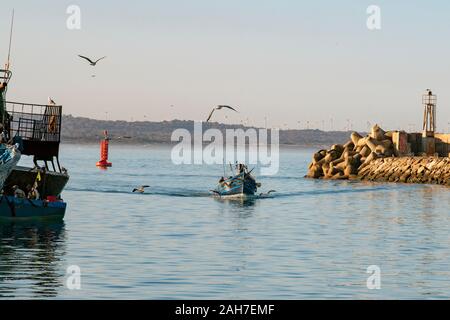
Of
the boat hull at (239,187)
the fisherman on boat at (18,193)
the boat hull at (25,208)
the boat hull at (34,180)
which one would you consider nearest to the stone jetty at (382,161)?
the boat hull at (239,187)

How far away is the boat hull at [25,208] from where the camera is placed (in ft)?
193

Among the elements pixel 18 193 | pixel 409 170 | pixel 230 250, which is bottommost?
pixel 230 250

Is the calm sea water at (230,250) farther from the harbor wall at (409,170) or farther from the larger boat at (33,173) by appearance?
the harbor wall at (409,170)

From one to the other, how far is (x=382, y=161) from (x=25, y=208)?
83238 millimetres

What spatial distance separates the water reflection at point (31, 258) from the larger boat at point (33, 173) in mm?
922

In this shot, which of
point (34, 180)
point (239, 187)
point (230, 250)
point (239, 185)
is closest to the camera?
point (230, 250)

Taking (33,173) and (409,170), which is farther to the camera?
(409,170)

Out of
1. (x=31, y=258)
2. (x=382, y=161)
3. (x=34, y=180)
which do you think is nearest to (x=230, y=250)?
(x=31, y=258)

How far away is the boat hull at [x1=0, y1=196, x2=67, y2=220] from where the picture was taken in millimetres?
58906

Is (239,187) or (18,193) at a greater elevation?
(18,193)

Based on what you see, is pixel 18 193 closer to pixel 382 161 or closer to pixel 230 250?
pixel 230 250

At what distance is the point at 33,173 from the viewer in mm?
62094

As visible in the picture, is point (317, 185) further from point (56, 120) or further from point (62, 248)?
point (62, 248)
